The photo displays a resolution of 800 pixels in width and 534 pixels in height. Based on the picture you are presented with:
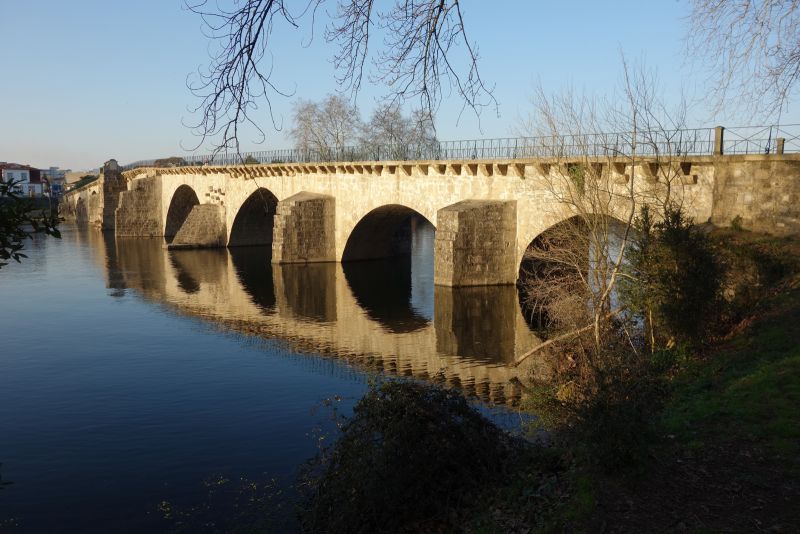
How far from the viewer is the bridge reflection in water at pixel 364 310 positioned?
16.5 meters

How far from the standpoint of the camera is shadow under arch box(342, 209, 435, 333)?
76.1 ft

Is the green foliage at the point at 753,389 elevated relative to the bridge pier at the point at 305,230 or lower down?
lower down

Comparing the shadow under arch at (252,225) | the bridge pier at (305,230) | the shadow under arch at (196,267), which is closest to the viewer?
the shadow under arch at (196,267)

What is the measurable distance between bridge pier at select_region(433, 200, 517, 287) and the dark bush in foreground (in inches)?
730

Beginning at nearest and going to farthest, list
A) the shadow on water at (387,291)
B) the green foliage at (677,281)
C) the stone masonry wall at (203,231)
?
the green foliage at (677,281) → the shadow on water at (387,291) → the stone masonry wall at (203,231)

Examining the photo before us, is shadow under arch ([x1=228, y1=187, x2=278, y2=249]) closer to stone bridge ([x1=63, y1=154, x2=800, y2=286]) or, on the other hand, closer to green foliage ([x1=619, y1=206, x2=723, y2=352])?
stone bridge ([x1=63, y1=154, x2=800, y2=286])

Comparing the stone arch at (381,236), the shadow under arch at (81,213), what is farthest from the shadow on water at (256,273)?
the shadow under arch at (81,213)

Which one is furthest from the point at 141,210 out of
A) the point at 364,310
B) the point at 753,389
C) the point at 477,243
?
the point at 753,389

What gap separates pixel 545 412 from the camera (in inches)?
411

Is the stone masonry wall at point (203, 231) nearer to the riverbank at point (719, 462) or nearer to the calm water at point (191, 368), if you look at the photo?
the calm water at point (191, 368)

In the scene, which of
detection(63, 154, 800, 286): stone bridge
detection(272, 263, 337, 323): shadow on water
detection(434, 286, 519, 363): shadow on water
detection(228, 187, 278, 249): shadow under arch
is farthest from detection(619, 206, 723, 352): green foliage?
detection(228, 187, 278, 249): shadow under arch

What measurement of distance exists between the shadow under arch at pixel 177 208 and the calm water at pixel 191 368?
23.6 m

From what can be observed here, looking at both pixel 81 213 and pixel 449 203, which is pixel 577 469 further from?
pixel 81 213

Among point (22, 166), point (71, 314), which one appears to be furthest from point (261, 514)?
point (22, 166)
